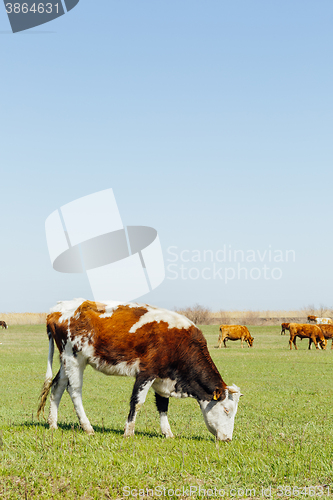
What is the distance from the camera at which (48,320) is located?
944cm

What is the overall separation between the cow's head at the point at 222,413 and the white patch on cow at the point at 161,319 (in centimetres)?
136

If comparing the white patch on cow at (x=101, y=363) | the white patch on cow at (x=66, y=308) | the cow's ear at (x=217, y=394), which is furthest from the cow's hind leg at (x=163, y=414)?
the white patch on cow at (x=66, y=308)

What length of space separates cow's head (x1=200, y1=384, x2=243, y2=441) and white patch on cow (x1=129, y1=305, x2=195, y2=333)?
1358 millimetres

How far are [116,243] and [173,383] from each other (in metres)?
15.2

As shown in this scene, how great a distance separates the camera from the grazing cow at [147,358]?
8.01m

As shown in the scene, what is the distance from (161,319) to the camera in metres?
8.45

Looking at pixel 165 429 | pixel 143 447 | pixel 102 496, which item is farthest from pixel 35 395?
pixel 102 496

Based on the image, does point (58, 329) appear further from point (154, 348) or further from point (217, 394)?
point (217, 394)

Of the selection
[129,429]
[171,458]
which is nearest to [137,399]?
[129,429]

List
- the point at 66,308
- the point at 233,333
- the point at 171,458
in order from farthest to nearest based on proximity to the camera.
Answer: the point at 233,333 → the point at 66,308 → the point at 171,458

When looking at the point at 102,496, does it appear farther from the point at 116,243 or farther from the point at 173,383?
the point at 116,243

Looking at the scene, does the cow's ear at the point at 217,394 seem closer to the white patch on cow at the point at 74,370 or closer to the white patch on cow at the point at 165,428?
the white patch on cow at the point at 165,428

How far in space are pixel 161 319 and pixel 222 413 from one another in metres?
1.86

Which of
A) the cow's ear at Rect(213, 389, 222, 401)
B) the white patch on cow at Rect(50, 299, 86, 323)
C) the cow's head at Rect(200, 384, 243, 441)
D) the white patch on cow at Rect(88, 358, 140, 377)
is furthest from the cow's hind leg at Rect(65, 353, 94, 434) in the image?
the cow's ear at Rect(213, 389, 222, 401)
